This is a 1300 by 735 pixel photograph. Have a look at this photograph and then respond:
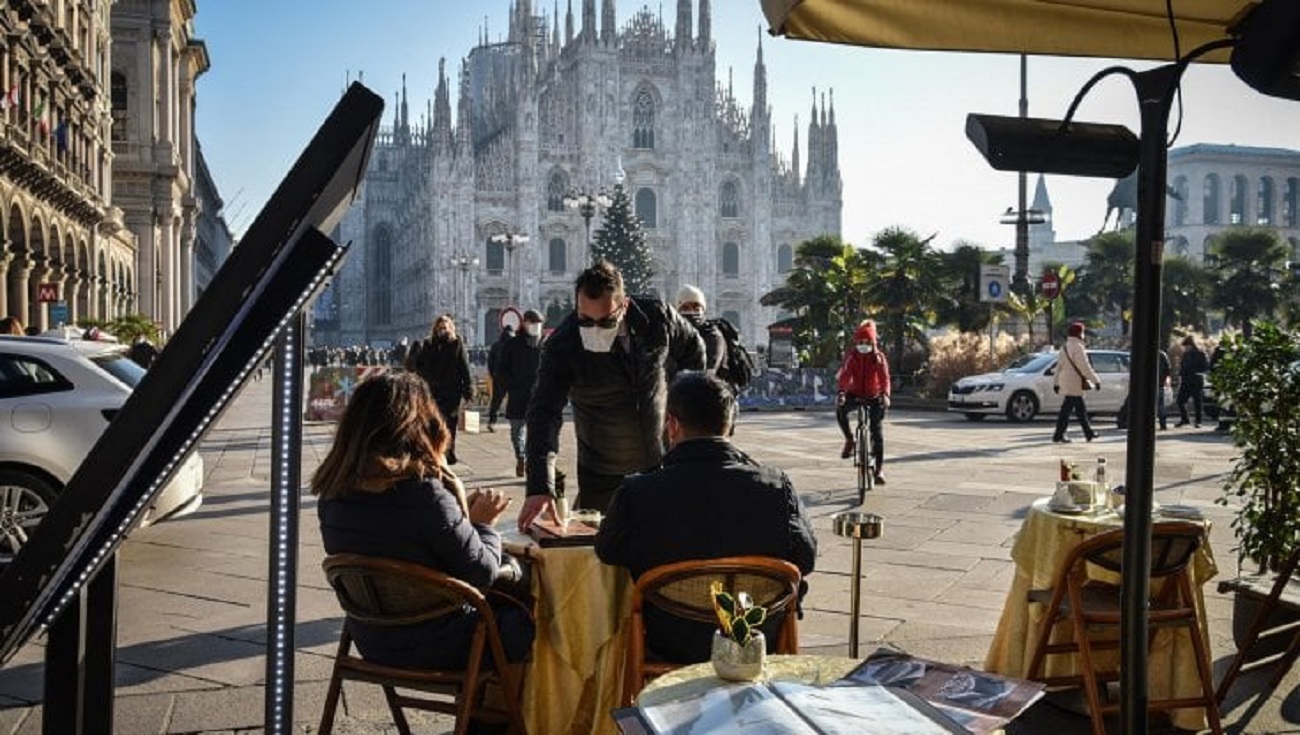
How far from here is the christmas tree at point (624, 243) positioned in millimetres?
62844

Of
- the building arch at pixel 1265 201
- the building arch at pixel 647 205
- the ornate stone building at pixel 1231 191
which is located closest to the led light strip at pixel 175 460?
the building arch at pixel 647 205

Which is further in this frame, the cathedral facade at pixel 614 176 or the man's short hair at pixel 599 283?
the cathedral facade at pixel 614 176

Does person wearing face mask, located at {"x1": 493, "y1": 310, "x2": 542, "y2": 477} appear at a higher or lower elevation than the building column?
lower

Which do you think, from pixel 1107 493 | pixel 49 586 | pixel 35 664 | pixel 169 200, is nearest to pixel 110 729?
pixel 49 586

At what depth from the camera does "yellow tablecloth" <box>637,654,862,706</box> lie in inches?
79.1

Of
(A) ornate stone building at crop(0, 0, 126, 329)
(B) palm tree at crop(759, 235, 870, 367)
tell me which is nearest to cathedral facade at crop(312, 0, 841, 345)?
(A) ornate stone building at crop(0, 0, 126, 329)

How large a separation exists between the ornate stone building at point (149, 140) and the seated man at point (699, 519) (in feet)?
136

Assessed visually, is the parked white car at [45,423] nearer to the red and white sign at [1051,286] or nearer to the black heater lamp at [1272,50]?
the black heater lamp at [1272,50]

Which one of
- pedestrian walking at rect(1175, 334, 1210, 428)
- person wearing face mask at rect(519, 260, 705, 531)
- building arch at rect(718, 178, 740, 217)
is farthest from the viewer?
building arch at rect(718, 178, 740, 217)

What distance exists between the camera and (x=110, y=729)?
1865 mm

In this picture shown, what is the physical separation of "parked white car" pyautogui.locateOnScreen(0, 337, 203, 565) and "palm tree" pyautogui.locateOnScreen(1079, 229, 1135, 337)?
132 feet

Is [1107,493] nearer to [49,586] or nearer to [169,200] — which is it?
[49,586]

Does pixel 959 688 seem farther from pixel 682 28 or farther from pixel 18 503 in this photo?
pixel 682 28

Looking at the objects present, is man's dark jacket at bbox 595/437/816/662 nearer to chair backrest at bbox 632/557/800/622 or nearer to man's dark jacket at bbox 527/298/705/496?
chair backrest at bbox 632/557/800/622
